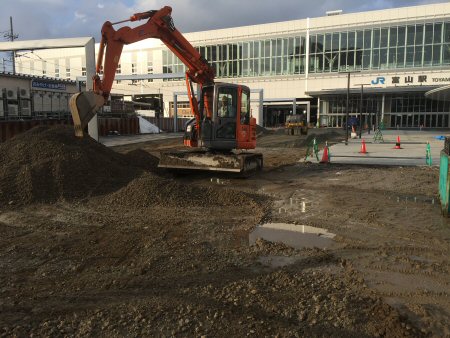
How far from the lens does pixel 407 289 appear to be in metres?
4.98

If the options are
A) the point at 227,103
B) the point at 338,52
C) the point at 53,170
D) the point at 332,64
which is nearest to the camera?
the point at 53,170

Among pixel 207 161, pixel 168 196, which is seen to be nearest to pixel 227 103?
pixel 207 161

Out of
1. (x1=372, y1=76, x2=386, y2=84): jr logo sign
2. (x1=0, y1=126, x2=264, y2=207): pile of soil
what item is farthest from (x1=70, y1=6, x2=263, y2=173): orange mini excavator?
(x1=372, y1=76, x2=386, y2=84): jr logo sign

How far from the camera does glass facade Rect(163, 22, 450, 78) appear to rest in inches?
2238

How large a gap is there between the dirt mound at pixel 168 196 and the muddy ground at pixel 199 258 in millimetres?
40

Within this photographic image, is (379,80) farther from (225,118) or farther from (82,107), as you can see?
(82,107)

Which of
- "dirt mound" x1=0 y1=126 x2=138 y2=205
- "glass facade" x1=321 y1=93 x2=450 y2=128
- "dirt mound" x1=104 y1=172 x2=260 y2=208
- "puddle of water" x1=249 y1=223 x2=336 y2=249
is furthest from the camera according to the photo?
"glass facade" x1=321 y1=93 x2=450 y2=128

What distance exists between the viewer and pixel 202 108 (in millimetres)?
14078

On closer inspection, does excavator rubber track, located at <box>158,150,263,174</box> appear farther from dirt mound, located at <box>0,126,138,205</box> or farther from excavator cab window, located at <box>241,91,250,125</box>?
dirt mound, located at <box>0,126,138,205</box>

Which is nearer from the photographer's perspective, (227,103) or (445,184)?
(445,184)

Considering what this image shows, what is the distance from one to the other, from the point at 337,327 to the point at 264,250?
95.7 inches

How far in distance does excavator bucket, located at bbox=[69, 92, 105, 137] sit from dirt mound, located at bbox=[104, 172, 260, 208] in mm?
2203

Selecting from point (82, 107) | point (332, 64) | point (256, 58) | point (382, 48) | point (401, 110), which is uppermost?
point (256, 58)

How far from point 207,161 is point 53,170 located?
468 cm
